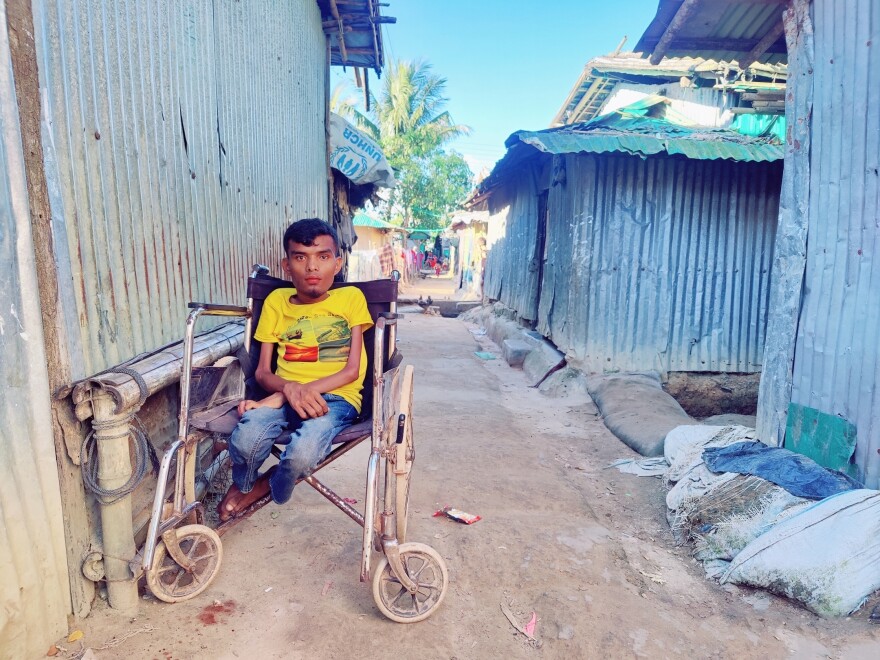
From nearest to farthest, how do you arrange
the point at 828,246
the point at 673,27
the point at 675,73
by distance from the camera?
the point at 828,246 < the point at 673,27 < the point at 675,73

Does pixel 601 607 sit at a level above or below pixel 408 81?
below

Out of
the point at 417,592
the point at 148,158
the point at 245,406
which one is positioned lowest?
the point at 417,592

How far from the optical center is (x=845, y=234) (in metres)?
2.99

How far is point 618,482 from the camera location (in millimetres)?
3910

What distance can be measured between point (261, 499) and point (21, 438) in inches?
37.1

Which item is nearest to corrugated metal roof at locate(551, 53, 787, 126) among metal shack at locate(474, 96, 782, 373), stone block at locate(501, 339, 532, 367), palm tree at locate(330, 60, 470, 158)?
metal shack at locate(474, 96, 782, 373)

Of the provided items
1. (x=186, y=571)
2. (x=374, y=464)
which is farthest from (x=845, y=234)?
(x=186, y=571)

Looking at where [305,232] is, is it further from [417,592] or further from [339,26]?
[339,26]

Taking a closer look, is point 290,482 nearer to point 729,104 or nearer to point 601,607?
point 601,607

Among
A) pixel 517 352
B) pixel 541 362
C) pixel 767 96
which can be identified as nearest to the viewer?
pixel 767 96

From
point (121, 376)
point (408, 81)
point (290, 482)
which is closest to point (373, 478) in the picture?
point (290, 482)

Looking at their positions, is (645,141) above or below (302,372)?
above

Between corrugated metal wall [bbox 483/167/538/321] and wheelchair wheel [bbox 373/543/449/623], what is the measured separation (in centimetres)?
675

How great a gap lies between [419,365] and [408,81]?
20257mm
